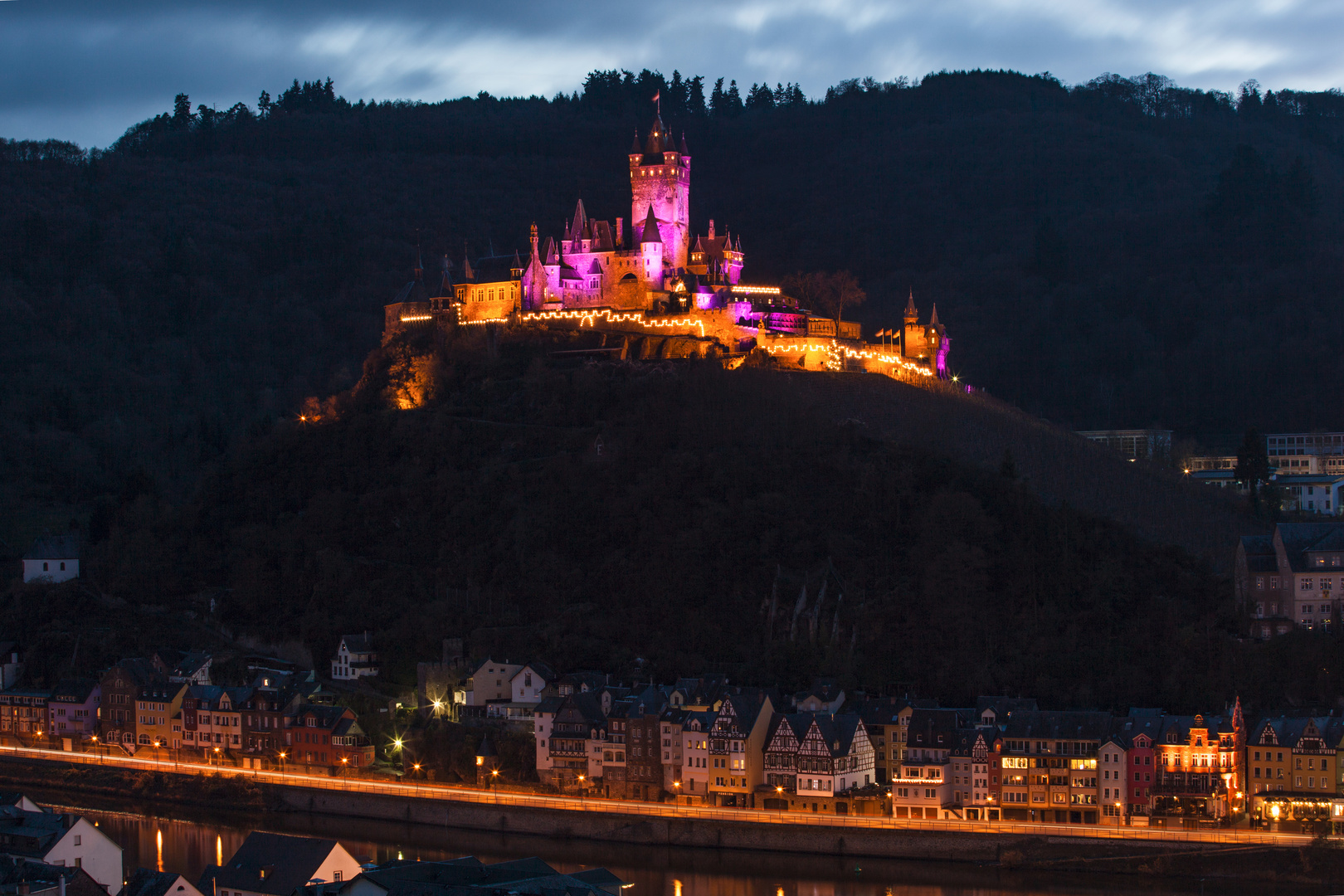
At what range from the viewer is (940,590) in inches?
2393

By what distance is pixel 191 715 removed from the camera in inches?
2520

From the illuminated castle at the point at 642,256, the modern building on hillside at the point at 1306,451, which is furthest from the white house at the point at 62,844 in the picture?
the modern building on hillside at the point at 1306,451

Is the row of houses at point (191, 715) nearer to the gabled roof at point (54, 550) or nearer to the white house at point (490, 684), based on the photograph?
the white house at point (490, 684)

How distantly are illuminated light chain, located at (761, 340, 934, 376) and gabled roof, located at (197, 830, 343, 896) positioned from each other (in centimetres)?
4296

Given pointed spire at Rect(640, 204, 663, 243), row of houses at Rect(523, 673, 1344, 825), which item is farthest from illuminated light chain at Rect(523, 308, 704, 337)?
row of houses at Rect(523, 673, 1344, 825)

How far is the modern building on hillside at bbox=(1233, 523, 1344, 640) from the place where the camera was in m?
59.0

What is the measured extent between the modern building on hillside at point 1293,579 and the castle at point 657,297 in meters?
23.0

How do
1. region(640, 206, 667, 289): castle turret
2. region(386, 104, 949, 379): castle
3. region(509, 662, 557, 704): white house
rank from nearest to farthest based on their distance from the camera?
1. region(509, 662, 557, 704): white house
2. region(386, 104, 949, 379): castle
3. region(640, 206, 667, 289): castle turret

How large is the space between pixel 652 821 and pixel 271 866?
16.0 meters

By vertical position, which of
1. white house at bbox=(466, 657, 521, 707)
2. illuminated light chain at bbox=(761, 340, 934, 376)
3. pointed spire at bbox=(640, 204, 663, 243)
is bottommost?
white house at bbox=(466, 657, 521, 707)

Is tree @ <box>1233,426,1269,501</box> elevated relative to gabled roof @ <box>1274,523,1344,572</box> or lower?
elevated

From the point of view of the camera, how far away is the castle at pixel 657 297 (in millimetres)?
78875

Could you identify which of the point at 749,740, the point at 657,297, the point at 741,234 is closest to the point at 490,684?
the point at 749,740

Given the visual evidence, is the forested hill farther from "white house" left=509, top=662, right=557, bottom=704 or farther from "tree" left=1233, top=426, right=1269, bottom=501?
"white house" left=509, top=662, right=557, bottom=704
